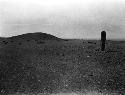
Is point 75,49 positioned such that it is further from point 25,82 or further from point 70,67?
point 25,82

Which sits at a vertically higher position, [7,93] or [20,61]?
[20,61]

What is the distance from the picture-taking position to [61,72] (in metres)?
18.8

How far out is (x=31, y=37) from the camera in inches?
1596

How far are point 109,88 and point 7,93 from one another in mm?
7238

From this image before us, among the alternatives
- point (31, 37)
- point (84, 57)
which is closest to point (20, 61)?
point (84, 57)

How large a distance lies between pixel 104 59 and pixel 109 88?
6.99 m

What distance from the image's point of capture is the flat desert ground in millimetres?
15586

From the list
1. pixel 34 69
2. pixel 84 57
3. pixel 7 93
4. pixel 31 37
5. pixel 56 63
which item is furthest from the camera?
pixel 31 37

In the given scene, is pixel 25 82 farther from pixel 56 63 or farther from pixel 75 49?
pixel 75 49

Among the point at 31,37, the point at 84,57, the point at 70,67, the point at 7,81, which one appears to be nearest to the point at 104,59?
the point at 84,57

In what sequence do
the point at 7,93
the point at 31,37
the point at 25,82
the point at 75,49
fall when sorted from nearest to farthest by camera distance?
1. the point at 7,93
2. the point at 25,82
3. the point at 75,49
4. the point at 31,37

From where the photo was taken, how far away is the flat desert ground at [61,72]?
51.1 feet

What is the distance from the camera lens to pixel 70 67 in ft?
65.8

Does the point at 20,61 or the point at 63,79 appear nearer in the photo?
the point at 63,79
